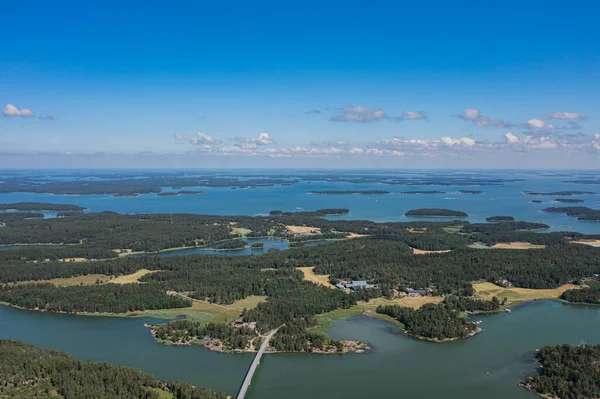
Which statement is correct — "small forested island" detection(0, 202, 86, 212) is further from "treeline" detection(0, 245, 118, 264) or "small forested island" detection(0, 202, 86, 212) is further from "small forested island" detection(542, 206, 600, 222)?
"small forested island" detection(542, 206, 600, 222)

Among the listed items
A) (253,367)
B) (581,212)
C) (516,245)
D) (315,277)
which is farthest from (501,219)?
(253,367)

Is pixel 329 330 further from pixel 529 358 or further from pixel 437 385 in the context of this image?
pixel 529 358

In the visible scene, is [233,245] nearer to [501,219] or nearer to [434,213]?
[434,213]

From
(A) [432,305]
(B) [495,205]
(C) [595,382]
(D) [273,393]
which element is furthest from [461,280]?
(B) [495,205]

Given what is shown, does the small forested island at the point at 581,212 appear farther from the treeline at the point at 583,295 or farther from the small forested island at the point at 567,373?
the small forested island at the point at 567,373

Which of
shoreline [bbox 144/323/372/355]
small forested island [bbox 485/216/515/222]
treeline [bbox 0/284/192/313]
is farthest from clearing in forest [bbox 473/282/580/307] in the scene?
small forested island [bbox 485/216/515/222]
